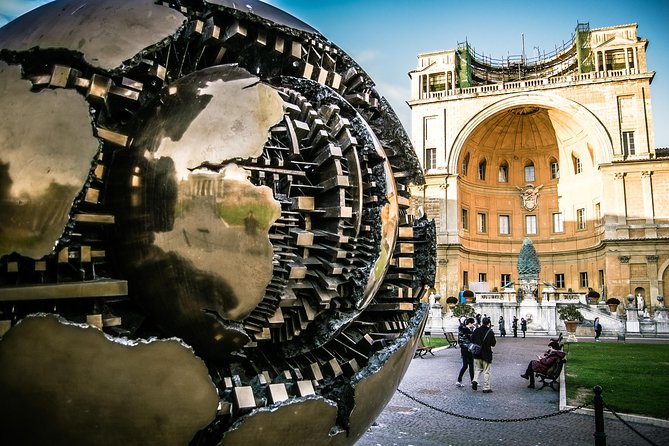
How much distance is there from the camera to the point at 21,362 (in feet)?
6.77

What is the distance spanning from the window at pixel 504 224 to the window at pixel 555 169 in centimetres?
458

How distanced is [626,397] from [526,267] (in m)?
25.5

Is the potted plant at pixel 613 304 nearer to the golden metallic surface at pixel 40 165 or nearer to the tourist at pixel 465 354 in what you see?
the tourist at pixel 465 354

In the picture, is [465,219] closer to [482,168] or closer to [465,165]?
[465,165]

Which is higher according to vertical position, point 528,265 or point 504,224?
point 504,224

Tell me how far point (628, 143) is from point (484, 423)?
3360 centimetres

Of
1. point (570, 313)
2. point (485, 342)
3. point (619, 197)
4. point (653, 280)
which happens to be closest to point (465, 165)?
point (619, 197)

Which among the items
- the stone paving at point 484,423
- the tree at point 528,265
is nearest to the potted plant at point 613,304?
the tree at point 528,265

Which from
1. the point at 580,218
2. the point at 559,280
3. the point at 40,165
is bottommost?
the point at 40,165

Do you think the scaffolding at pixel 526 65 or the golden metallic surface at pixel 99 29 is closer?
the golden metallic surface at pixel 99 29

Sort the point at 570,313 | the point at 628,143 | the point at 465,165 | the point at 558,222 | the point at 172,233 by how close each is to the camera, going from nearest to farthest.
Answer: the point at 172,233, the point at 570,313, the point at 628,143, the point at 465,165, the point at 558,222

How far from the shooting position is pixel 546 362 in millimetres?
11477

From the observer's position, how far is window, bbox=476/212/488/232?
4231 cm

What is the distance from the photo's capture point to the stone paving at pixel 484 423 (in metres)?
6.96
